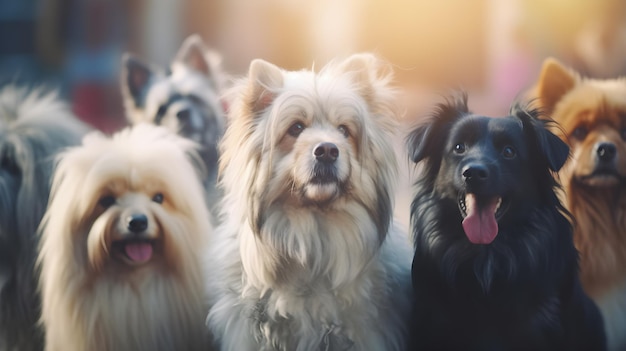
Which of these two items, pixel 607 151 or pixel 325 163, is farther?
pixel 607 151

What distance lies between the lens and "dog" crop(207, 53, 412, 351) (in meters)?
2.14

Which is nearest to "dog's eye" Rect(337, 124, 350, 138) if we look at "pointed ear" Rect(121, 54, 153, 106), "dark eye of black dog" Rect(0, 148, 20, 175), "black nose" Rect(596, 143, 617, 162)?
"black nose" Rect(596, 143, 617, 162)

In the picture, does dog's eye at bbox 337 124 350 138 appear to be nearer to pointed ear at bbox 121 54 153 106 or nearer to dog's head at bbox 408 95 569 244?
dog's head at bbox 408 95 569 244

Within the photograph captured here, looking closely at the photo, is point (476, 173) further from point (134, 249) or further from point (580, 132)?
point (134, 249)

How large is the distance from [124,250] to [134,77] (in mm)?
889

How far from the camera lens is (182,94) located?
9.62 feet

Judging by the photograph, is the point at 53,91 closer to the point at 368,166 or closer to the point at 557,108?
the point at 368,166

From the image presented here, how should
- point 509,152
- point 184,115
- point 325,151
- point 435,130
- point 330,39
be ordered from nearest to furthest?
point 325,151, point 509,152, point 435,130, point 330,39, point 184,115

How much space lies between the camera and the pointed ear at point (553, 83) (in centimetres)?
250

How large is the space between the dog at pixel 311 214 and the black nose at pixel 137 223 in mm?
287

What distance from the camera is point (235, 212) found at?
2.31 m

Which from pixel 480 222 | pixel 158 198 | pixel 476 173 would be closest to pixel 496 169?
pixel 476 173

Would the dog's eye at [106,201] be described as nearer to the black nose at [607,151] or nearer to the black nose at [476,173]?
the black nose at [476,173]

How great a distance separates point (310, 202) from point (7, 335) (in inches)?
52.8
